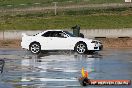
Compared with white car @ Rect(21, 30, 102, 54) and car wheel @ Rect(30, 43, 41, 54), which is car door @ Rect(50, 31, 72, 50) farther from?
car wheel @ Rect(30, 43, 41, 54)

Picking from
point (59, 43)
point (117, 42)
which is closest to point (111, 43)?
point (117, 42)

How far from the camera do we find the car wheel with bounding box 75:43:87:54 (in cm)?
2875

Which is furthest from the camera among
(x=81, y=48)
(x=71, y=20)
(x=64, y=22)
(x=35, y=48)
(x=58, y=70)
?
(x=71, y=20)

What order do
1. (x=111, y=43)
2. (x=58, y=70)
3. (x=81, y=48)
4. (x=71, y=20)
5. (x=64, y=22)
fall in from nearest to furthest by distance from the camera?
(x=58, y=70)
(x=81, y=48)
(x=111, y=43)
(x=64, y=22)
(x=71, y=20)

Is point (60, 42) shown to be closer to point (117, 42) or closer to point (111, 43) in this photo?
point (111, 43)

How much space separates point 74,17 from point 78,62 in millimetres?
19279

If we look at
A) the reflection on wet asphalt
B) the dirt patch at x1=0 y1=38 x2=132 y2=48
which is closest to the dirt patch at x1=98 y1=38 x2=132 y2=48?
the dirt patch at x1=0 y1=38 x2=132 y2=48

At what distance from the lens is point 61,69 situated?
66.8ft

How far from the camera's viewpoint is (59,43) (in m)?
29.2

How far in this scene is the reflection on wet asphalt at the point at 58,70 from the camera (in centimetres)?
1670

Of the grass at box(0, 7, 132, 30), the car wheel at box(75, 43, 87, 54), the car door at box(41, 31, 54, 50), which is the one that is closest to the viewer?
the car wheel at box(75, 43, 87, 54)

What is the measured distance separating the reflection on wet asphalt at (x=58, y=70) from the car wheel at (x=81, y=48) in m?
2.05

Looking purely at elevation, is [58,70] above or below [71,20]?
below

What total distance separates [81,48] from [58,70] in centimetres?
888
